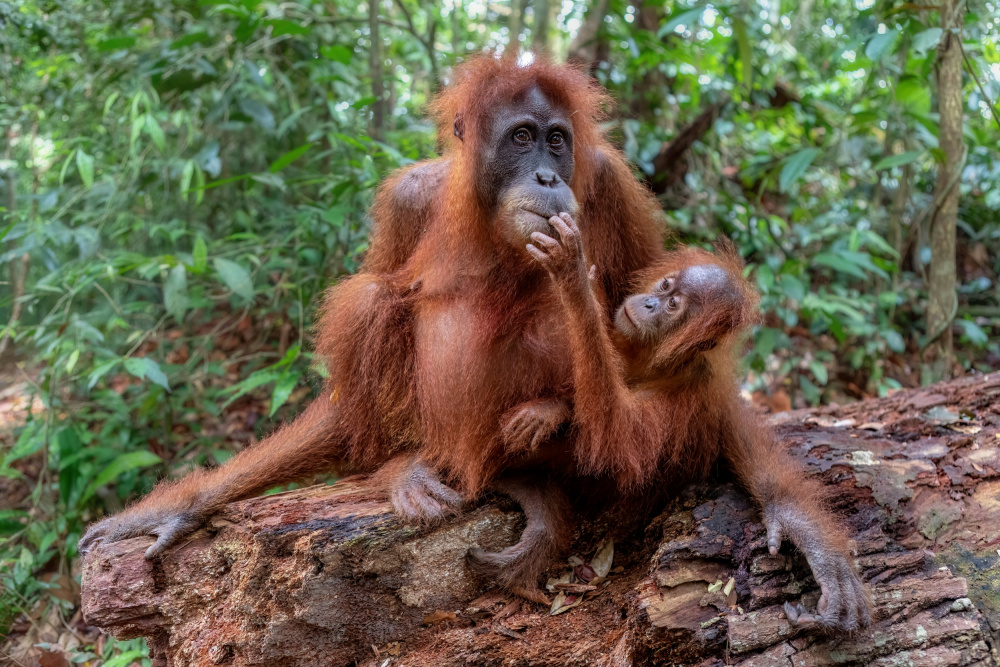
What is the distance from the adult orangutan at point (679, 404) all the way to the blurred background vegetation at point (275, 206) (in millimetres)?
1222

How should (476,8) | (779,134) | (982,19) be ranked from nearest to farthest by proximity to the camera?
1. (982,19)
2. (779,134)
3. (476,8)

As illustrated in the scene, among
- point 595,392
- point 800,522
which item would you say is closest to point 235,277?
point 595,392

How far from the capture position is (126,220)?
14.3ft

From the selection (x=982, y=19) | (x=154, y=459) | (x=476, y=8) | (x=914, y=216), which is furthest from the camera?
(x=476, y=8)

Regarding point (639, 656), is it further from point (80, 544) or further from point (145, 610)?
point (80, 544)

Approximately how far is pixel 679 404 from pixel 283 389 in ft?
5.78

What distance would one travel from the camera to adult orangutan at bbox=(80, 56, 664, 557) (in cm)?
250

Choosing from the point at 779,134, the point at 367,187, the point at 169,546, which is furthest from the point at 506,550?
the point at 779,134

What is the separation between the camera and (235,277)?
3455mm

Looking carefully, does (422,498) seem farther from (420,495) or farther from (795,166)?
(795,166)

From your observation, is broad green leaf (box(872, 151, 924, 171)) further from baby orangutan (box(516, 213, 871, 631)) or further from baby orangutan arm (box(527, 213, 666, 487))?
baby orangutan arm (box(527, 213, 666, 487))

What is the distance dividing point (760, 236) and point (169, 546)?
13.3 feet

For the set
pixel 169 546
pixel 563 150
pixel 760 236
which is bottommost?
pixel 169 546

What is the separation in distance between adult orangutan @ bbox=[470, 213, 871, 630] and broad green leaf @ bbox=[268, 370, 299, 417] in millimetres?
1280
